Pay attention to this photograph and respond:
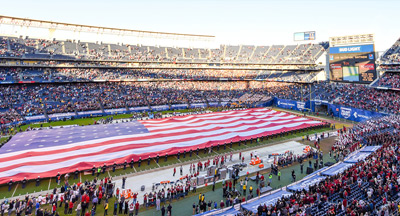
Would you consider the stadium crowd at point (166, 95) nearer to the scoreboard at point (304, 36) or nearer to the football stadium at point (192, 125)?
the football stadium at point (192, 125)

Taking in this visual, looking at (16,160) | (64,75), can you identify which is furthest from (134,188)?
(64,75)

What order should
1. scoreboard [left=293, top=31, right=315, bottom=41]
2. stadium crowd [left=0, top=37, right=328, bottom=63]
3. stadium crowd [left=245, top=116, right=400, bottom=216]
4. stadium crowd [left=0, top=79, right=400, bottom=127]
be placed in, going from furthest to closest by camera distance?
scoreboard [left=293, top=31, right=315, bottom=41] → stadium crowd [left=0, top=37, right=328, bottom=63] → stadium crowd [left=0, top=79, right=400, bottom=127] → stadium crowd [left=245, top=116, right=400, bottom=216]

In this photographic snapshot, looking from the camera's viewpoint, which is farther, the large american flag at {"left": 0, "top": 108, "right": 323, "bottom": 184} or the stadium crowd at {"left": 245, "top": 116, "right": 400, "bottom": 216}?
the large american flag at {"left": 0, "top": 108, "right": 323, "bottom": 184}

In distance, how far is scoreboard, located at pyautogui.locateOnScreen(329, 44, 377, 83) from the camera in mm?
39656

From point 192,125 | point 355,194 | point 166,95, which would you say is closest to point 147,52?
point 166,95

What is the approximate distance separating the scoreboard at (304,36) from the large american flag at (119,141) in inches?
1527

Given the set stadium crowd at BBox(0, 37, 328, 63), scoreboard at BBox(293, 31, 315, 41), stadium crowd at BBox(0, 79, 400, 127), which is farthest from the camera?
scoreboard at BBox(293, 31, 315, 41)

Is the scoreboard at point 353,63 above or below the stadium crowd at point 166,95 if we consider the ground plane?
above

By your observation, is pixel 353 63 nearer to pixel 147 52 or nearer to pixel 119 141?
pixel 119 141

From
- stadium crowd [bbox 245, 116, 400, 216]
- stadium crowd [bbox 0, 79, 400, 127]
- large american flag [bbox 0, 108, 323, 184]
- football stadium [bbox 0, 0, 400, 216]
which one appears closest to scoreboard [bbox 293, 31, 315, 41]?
football stadium [bbox 0, 0, 400, 216]

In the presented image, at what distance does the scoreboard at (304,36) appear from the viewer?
2403 inches

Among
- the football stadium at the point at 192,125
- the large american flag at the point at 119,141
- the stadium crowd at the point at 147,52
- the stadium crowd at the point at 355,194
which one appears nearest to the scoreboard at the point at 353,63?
the football stadium at the point at 192,125

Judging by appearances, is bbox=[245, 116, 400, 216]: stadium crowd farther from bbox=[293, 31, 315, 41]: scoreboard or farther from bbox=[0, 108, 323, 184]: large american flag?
bbox=[293, 31, 315, 41]: scoreboard

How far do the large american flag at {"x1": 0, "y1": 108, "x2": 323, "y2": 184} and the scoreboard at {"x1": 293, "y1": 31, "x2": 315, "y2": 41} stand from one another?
38.8 m
